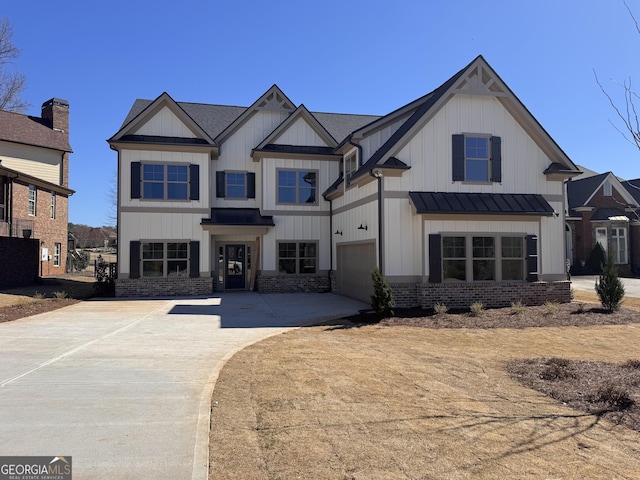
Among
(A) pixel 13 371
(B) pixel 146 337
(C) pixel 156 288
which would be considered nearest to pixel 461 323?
(B) pixel 146 337

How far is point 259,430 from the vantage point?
4.72 m

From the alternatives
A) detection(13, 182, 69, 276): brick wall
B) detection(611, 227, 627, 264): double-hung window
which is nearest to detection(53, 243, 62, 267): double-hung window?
detection(13, 182, 69, 276): brick wall

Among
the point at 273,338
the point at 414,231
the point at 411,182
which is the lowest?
the point at 273,338

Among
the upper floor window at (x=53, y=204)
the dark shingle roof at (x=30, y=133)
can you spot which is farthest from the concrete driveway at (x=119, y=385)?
the dark shingle roof at (x=30, y=133)

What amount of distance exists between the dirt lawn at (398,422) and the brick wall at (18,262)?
59.6ft

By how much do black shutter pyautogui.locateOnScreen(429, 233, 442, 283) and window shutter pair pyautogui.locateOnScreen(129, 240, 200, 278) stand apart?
33.6 ft

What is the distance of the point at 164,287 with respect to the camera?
19297 mm

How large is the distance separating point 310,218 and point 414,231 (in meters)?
7.32

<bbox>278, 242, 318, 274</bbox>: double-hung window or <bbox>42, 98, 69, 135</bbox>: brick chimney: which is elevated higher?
<bbox>42, 98, 69, 135</bbox>: brick chimney

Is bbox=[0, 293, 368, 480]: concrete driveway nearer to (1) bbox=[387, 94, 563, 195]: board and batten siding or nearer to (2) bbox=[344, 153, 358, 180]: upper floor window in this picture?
(1) bbox=[387, 94, 563, 195]: board and batten siding

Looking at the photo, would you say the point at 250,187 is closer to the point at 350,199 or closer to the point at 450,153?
the point at 350,199

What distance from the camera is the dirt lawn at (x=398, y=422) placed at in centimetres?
396

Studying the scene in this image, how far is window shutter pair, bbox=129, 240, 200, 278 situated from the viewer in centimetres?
1911

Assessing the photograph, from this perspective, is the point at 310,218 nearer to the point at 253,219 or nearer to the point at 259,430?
the point at 253,219
